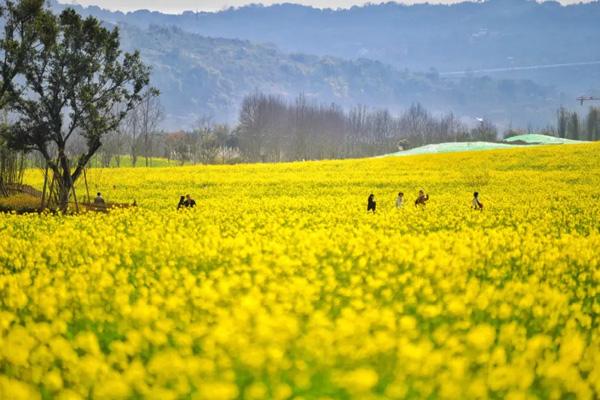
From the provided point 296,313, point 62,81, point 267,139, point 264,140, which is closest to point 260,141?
point 264,140

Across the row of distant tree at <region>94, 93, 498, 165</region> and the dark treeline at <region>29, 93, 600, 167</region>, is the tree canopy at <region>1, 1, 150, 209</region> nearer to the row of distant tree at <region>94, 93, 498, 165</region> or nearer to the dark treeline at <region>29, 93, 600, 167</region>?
the dark treeline at <region>29, 93, 600, 167</region>

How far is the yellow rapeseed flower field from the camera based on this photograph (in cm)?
571

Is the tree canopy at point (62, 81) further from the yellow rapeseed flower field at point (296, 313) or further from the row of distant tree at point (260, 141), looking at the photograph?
the row of distant tree at point (260, 141)

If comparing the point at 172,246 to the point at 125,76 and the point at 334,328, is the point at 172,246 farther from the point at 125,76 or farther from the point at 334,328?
the point at 125,76

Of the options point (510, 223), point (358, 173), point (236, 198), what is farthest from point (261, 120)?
point (510, 223)

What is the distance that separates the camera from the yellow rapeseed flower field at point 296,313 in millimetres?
5715

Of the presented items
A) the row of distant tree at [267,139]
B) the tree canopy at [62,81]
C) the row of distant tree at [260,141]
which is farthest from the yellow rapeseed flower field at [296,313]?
the row of distant tree at [267,139]

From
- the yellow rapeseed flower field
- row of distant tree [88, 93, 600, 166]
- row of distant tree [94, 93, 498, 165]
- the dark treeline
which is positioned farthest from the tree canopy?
row of distant tree [88, 93, 600, 166]

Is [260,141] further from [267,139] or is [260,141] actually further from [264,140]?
[267,139]

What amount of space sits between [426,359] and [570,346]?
142 cm

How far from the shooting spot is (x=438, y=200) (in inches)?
1212

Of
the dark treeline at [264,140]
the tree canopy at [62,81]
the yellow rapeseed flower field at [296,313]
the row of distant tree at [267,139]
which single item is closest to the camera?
the yellow rapeseed flower field at [296,313]

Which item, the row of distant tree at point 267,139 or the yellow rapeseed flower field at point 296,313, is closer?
the yellow rapeseed flower field at point 296,313

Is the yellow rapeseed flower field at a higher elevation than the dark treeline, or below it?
below
